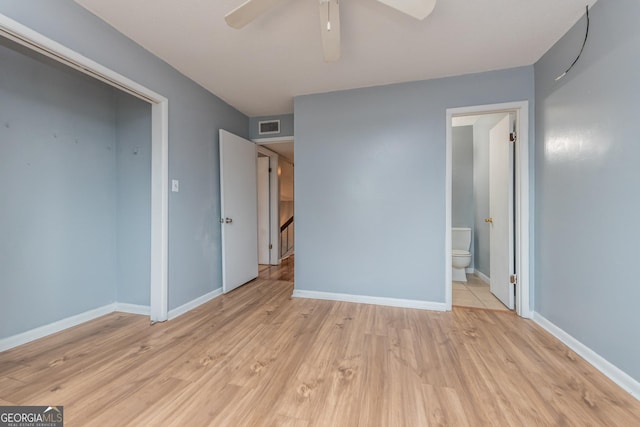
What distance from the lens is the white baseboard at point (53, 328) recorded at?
67.0 inches

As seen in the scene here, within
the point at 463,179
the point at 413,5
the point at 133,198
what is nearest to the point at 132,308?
the point at 133,198

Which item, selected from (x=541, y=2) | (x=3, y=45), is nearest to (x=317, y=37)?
(x=541, y=2)

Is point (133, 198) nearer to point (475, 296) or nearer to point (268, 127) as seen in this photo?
point (268, 127)

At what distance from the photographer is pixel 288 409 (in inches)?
46.8

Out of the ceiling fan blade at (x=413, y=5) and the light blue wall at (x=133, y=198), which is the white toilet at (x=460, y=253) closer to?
the ceiling fan blade at (x=413, y=5)

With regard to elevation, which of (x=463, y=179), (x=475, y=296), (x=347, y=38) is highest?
(x=347, y=38)

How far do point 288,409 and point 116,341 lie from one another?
1556mm

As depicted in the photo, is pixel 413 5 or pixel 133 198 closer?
pixel 413 5

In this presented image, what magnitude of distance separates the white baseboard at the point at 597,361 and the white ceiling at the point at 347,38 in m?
2.27

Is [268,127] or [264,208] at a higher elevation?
[268,127]

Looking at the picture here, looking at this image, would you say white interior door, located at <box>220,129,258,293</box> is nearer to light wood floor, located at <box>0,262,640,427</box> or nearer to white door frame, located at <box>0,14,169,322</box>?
white door frame, located at <box>0,14,169,322</box>

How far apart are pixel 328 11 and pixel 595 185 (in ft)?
6.60

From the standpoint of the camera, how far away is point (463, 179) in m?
3.82

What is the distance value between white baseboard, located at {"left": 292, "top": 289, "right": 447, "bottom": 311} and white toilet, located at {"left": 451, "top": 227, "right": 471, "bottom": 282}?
1.16 metres
